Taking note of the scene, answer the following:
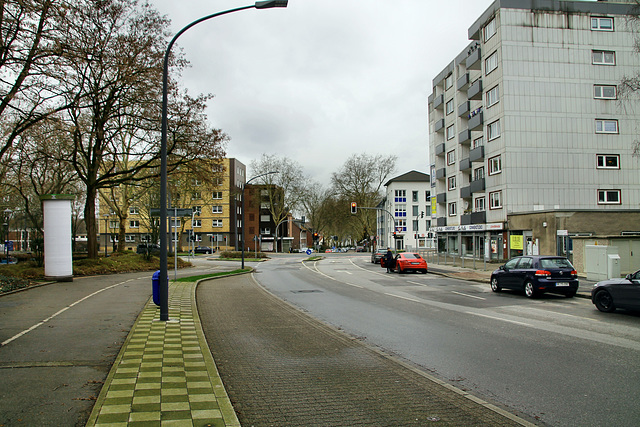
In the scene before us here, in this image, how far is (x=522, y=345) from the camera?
27.6 ft

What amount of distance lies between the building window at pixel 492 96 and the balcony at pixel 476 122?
1470 mm

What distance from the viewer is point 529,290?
16547 millimetres

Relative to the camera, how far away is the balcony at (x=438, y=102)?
179 feet

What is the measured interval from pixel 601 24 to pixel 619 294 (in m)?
36.1

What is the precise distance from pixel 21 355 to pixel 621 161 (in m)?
42.8

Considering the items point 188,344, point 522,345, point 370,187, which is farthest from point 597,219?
point 370,187

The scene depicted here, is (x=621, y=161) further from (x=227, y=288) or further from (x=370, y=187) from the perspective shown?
(x=370, y=187)

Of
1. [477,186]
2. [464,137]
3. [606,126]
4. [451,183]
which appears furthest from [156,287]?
[451,183]

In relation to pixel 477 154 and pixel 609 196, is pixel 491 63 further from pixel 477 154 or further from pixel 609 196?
pixel 609 196

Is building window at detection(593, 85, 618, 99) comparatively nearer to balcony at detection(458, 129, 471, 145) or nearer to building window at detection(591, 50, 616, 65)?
building window at detection(591, 50, 616, 65)

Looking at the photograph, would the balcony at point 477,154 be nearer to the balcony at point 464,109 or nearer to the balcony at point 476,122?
the balcony at point 476,122

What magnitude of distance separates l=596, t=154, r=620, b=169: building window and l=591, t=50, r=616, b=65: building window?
25.3ft

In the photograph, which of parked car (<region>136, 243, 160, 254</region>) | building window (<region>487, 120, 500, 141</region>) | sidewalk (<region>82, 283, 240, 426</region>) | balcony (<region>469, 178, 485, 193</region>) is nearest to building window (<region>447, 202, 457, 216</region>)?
balcony (<region>469, 178, 485, 193</region>)

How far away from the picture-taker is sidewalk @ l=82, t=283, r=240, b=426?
14.8 ft
